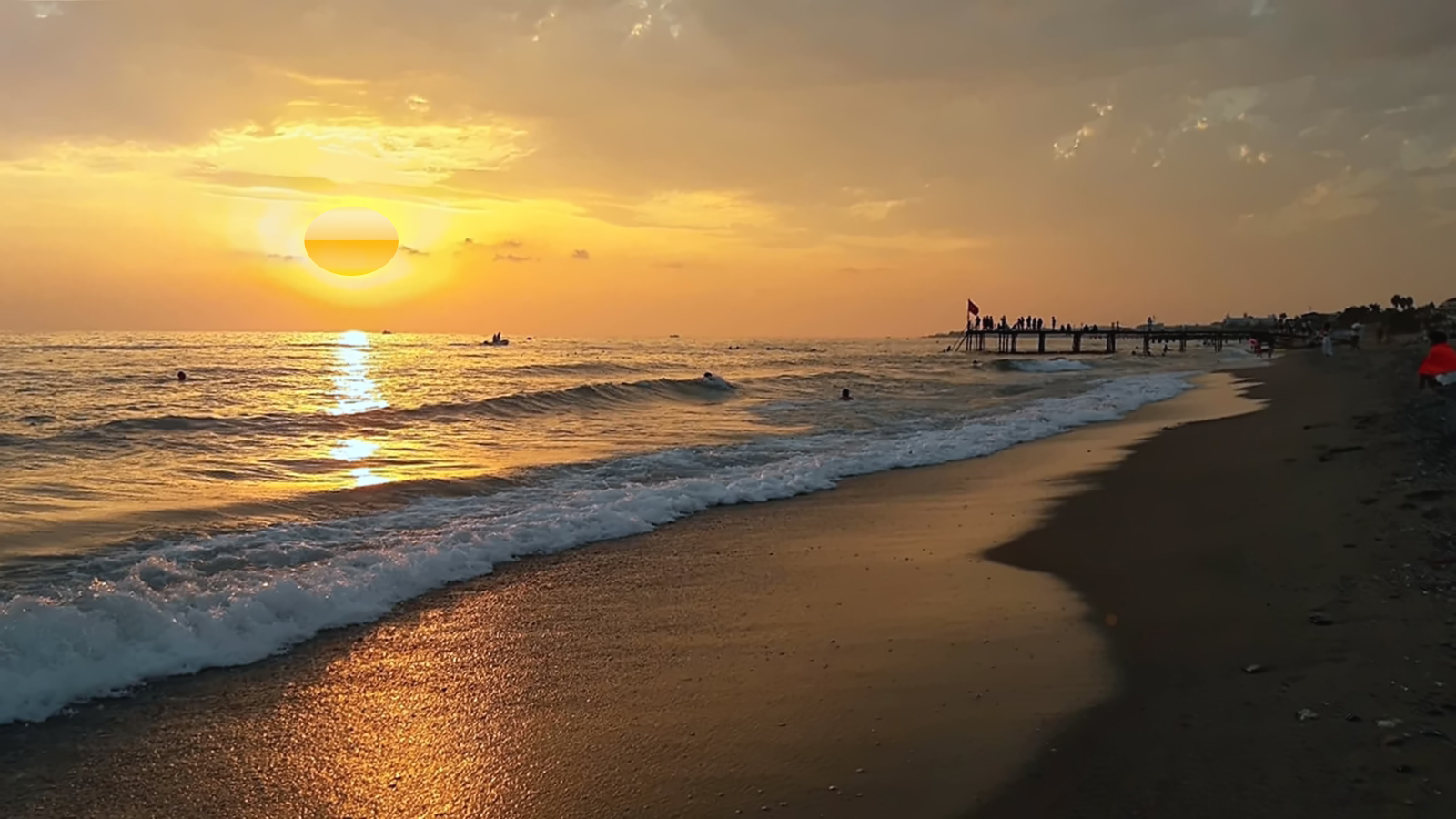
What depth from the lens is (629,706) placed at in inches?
196

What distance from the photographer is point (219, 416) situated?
21.5 m

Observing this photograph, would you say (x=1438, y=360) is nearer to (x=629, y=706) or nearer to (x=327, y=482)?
(x=629, y=706)

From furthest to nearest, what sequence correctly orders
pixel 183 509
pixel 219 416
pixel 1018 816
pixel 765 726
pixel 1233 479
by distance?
pixel 219 416 → pixel 1233 479 → pixel 183 509 → pixel 765 726 → pixel 1018 816

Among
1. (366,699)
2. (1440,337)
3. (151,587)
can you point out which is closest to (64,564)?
(151,587)

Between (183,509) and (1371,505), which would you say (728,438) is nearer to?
(183,509)

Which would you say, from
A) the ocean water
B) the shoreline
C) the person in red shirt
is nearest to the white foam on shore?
the ocean water

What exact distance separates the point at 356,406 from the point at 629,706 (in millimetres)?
23182

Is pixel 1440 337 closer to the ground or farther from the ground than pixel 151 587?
farther from the ground

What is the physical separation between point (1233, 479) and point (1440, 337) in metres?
5.82

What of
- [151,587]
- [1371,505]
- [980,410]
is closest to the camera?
[151,587]

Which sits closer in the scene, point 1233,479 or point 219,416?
point 1233,479

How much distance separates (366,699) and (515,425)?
17.0 meters

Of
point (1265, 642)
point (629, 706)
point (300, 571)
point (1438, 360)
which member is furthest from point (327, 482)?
point (1438, 360)

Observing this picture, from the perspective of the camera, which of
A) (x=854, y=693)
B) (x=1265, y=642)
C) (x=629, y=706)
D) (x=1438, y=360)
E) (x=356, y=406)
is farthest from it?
(x=356, y=406)
